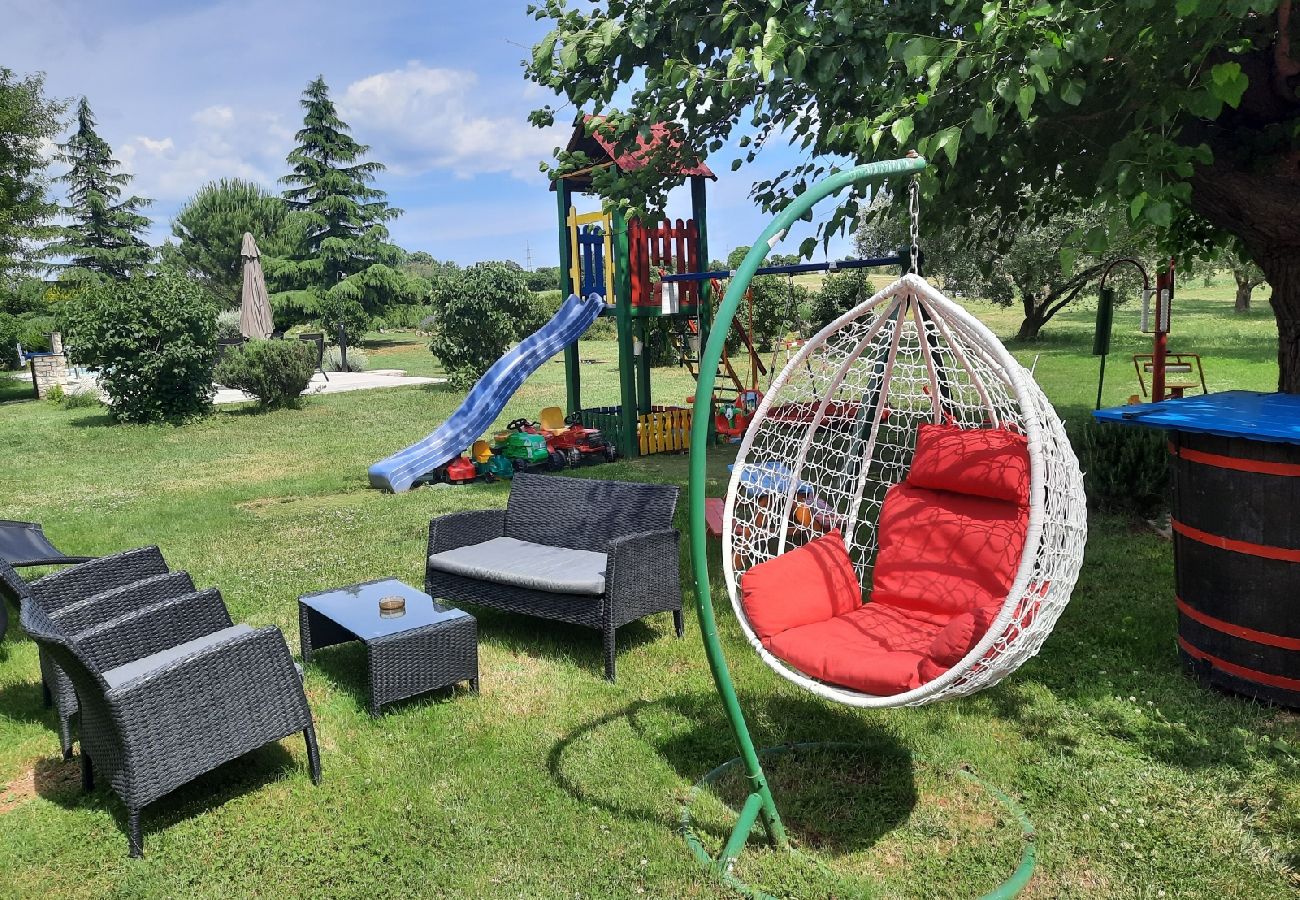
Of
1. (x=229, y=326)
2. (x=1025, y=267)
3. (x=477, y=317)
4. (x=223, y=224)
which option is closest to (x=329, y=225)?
(x=229, y=326)

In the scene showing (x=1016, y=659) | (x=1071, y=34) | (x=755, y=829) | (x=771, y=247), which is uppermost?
(x=1071, y=34)

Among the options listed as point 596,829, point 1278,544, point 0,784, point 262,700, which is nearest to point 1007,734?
point 1278,544

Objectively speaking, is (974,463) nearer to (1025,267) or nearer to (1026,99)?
(1026,99)

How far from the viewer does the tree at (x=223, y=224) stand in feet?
A: 140

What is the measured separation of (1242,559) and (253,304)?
1977 cm

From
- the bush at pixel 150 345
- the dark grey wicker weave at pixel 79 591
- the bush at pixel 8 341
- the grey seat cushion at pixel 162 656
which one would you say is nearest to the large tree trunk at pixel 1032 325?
the bush at pixel 150 345

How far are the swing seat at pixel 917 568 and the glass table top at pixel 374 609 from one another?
1.68 meters

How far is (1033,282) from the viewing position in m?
23.2

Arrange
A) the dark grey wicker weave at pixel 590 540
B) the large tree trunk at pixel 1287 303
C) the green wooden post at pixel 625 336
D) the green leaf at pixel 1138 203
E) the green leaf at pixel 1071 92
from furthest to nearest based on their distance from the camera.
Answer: the green wooden post at pixel 625 336
the large tree trunk at pixel 1287 303
the dark grey wicker weave at pixel 590 540
the green leaf at pixel 1071 92
the green leaf at pixel 1138 203

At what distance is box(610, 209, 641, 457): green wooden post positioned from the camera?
10.7 m

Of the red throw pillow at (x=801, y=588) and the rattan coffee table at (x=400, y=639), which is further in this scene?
the rattan coffee table at (x=400, y=639)

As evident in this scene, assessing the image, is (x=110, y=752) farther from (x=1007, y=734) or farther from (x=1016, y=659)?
(x=1007, y=734)

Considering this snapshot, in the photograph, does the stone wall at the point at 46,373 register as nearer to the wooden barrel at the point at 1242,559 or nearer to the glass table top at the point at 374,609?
the glass table top at the point at 374,609

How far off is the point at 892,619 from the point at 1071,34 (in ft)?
9.14
